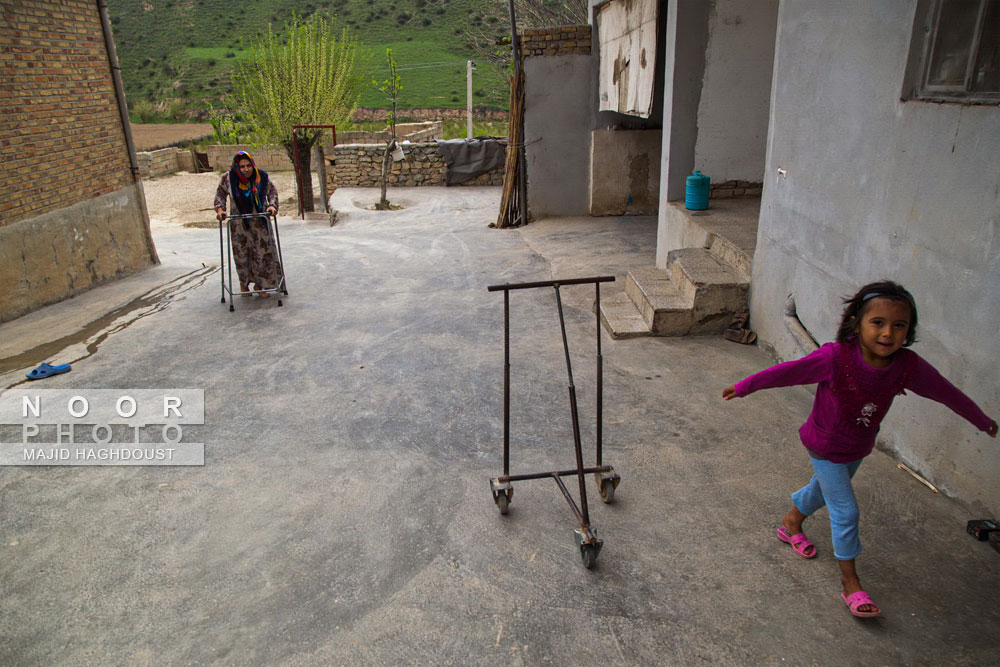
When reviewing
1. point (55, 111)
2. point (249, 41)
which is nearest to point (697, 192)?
point (55, 111)

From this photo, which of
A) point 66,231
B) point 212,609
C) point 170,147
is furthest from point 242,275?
point 170,147

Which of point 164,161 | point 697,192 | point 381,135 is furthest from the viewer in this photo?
point 381,135

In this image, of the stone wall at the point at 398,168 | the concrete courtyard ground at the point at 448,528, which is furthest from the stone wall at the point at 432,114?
the concrete courtyard ground at the point at 448,528

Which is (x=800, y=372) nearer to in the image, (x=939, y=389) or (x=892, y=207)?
(x=939, y=389)

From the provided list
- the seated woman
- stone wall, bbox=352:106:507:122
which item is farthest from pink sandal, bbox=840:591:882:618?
stone wall, bbox=352:106:507:122

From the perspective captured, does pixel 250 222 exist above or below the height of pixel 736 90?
below

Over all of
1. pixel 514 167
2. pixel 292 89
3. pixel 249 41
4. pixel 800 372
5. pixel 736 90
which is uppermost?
pixel 249 41

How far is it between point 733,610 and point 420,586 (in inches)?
53.3

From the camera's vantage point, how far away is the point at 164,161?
74.7 feet

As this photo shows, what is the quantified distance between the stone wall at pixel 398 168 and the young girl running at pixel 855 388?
16.3 m

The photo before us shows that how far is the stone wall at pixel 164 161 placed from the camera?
21562 mm

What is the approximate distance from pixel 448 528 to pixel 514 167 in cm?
959

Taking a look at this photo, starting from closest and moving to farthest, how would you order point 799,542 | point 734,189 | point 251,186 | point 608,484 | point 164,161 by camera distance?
point 799,542, point 608,484, point 251,186, point 734,189, point 164,161

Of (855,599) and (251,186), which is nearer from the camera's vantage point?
(855,599)
